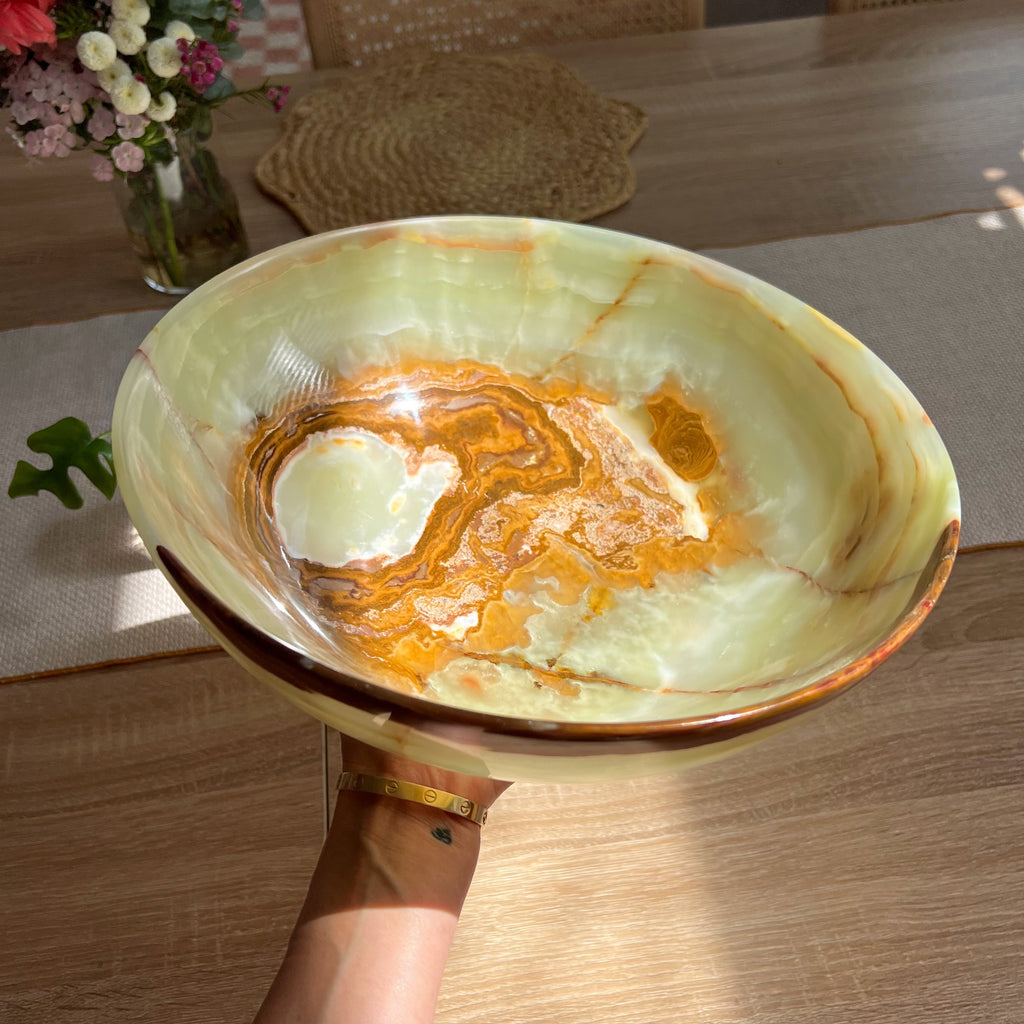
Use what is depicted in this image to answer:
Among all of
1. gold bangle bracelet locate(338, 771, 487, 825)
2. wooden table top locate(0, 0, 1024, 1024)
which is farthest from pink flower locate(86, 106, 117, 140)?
gold bangle bracelet locate(338, 771, 487, 825)

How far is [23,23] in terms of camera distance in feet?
2.18

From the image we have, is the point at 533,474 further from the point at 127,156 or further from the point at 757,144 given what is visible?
the point at 757,144

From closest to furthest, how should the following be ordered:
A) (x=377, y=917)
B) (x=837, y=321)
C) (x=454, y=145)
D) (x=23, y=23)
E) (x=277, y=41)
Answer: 1. (x=377, y=917)
2. (x=23, y=23)
3. (x=837, y=321)
4. (x=454, y=145)
5. (x=277, y=41)

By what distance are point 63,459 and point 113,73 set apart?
298mm

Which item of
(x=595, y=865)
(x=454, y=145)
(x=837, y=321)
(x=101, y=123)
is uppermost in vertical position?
(x=101, y=123)

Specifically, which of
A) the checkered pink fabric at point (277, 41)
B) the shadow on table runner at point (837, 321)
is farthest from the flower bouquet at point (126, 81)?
the checkered pink fabric at point (277, 41)

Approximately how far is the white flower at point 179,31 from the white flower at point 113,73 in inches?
1.7

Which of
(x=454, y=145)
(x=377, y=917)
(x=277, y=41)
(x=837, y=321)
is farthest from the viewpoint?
(x=277, y=41)

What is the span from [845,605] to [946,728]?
208mm

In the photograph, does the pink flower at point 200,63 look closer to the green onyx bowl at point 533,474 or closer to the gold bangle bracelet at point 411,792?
the green onyx bowl at point 533,474

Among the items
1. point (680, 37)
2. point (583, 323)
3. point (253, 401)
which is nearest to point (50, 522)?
point (253, 401)

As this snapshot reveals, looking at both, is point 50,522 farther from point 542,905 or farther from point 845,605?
point 845,605

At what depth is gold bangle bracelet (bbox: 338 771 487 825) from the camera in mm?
531

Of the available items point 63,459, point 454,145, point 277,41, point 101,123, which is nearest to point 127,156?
point 101,123
